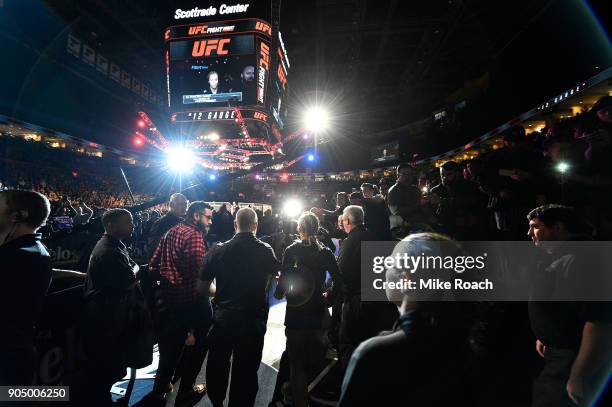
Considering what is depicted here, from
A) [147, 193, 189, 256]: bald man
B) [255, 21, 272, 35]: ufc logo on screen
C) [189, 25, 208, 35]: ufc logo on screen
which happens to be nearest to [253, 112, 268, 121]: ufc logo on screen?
[255, 21, 272, 35]: ufc logo on screen

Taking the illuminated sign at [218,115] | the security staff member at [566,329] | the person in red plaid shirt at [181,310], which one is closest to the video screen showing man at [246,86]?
the illuminated sign at [218,115]

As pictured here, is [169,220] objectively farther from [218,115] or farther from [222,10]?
[222,10]

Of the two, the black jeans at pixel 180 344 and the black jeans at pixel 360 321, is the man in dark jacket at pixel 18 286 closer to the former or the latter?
the black jeans at pixel 180 344

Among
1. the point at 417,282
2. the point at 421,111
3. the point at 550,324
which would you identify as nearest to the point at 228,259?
the point at 417,282

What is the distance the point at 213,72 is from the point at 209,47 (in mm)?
751

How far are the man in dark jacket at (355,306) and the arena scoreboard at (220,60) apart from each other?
715 centimetres

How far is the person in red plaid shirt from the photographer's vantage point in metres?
3.18

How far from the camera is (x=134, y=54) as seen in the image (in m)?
15.2

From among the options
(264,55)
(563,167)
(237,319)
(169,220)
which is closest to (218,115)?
(264,55)

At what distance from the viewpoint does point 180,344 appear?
324 centimetres

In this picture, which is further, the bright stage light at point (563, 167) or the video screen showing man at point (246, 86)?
the video screen showing man at point (246, 86)

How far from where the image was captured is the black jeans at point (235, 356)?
279 centimetres

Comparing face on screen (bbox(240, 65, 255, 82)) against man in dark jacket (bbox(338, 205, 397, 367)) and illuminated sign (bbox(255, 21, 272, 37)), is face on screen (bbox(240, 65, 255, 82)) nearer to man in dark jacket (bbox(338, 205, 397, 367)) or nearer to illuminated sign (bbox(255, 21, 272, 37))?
illuminated sign (bbox(255, 21, 272, 37))

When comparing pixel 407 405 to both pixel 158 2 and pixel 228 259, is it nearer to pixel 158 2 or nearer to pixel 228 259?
pixel 228 259
